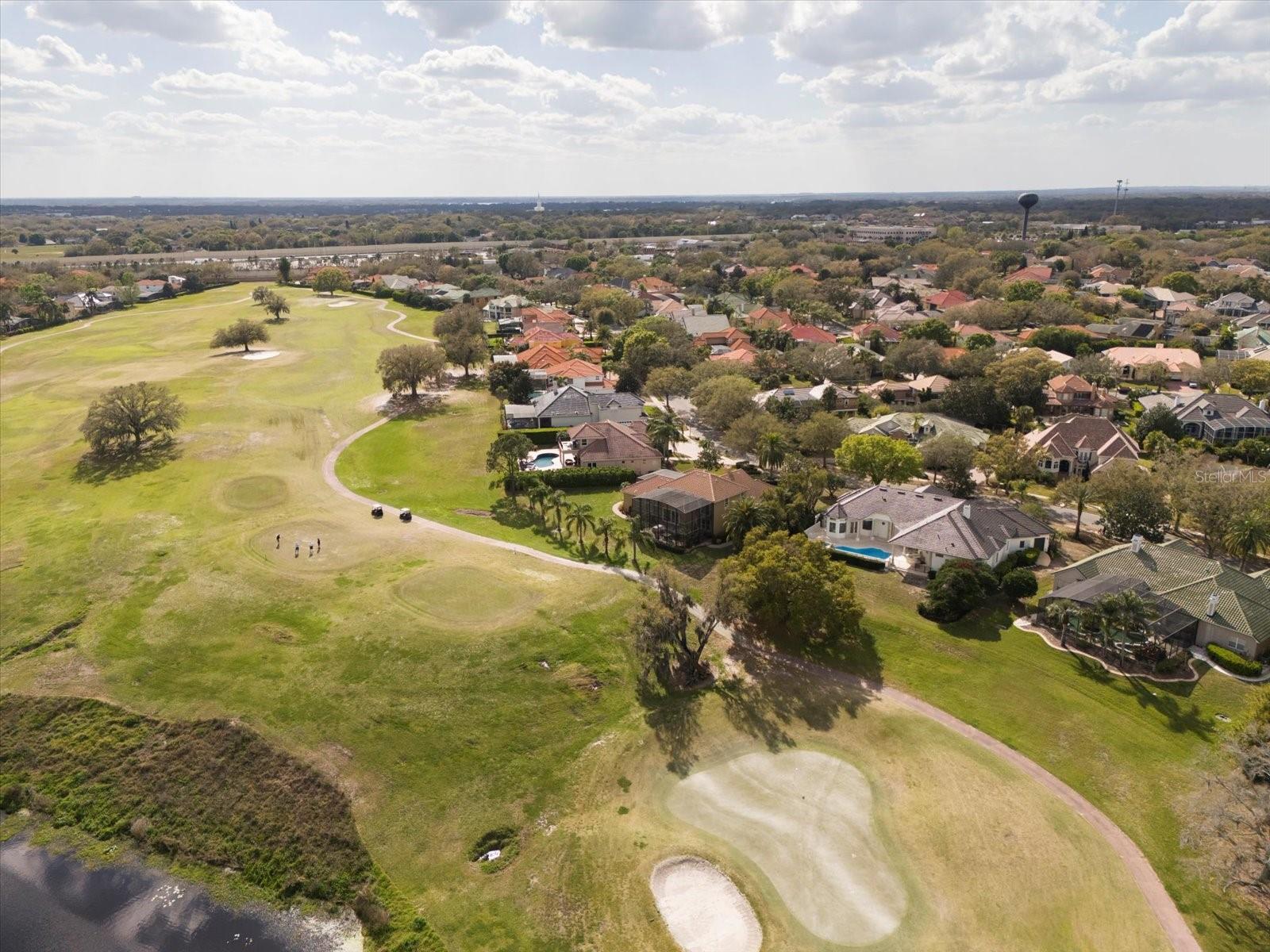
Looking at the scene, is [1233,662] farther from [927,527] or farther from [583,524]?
[583,524]

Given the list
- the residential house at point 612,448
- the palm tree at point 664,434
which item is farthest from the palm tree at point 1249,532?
the residential house at point 612,448

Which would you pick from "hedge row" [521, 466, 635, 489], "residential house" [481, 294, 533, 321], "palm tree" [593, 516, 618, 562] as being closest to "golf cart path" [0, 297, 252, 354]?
"residential house" [481, 294, 533, 321]

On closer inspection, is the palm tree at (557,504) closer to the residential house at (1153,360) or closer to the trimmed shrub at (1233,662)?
the trimmed shrub at (1233,662)

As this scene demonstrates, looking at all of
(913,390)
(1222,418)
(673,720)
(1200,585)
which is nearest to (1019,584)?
(1200,585)

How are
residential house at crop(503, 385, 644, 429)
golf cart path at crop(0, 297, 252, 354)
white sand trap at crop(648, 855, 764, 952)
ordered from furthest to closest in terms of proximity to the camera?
golf cart path at crop(0, 297, 252, 354)
residential house at crop(503, 385, 644, 429)
white sand trap at crop(648, 855, 764, 952)

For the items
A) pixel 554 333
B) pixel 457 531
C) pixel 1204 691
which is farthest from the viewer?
pixel 554 333

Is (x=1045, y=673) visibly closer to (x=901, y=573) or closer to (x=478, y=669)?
(x=901, y=573)

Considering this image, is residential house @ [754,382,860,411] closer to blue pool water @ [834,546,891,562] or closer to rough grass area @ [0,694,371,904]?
A: blue pool water @ [834,546,891,562]

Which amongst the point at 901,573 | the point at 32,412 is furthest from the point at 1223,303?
the point at 32,412
